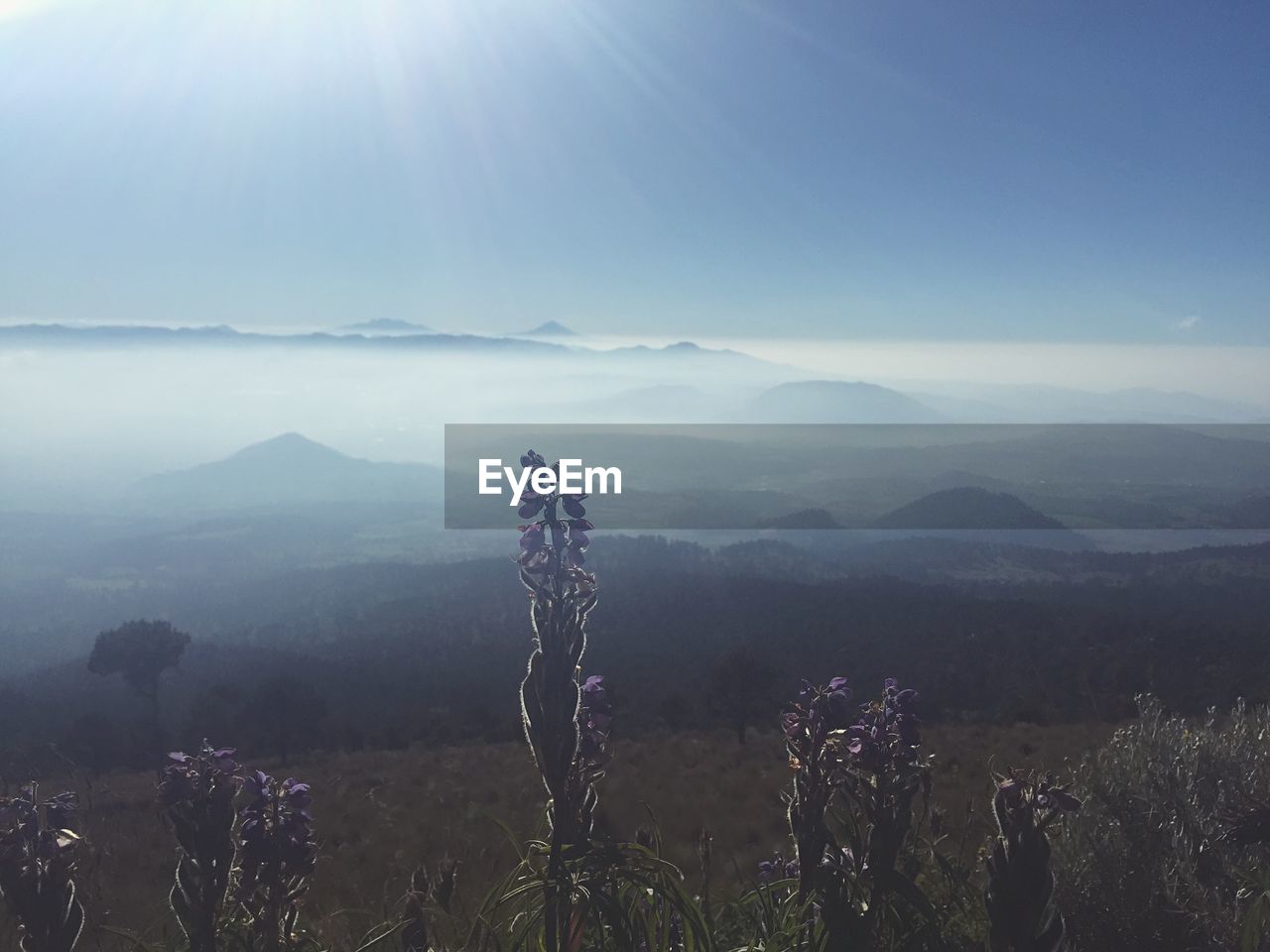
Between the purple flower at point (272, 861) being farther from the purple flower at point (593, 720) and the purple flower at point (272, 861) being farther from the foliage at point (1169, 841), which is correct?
the foliage at point (1169, 841)

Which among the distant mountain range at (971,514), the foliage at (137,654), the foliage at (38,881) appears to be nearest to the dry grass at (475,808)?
the foliage at (38,881)

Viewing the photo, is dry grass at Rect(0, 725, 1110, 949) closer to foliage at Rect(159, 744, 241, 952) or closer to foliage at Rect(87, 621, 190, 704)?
foliage at Rect(159, 744, 241, 952)

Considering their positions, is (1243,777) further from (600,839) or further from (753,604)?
(753,604)

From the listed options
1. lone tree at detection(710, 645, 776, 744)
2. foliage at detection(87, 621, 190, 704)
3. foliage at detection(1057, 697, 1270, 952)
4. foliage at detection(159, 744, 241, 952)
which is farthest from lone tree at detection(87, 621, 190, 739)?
foliage at detection(159, 744, 241, 952)

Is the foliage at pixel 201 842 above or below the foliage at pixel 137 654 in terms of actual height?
above

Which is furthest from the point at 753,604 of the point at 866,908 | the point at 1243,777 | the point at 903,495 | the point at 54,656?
the point at 54,656

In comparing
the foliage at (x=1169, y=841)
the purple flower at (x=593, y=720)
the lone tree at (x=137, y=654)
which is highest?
the purple flower at (x=593, y=720)

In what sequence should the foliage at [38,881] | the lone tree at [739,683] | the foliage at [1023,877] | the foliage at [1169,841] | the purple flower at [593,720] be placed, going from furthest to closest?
the lone tree at [739,683], the foliage at [1169,841], the purple flower at [593,720], the foliage at [38,881], the foliage at [1023,877]
